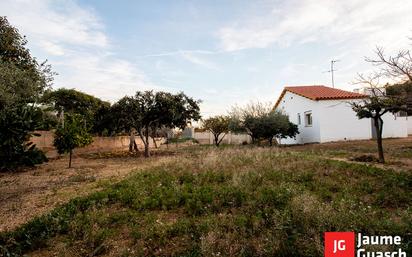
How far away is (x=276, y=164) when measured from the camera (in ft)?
31.3

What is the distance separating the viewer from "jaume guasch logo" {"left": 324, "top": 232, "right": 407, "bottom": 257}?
405 centimetres

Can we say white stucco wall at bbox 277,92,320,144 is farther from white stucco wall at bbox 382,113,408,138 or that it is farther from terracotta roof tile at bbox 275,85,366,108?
white stucco wall at bbox 382,113,408,138

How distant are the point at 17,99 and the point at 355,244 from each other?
32.2 ft

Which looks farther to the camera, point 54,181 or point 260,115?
point 260,115

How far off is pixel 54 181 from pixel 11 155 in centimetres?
310

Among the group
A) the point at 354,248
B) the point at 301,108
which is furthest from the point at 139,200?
the point at 301,108

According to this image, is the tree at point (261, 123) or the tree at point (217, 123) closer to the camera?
the tree at point (261, 123)

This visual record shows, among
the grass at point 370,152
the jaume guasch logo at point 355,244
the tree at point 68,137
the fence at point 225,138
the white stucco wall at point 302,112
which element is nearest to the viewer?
the jaume guasch logo at point 355,244

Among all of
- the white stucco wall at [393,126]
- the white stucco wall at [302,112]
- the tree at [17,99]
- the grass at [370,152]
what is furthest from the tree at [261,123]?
the tree at [17,99]

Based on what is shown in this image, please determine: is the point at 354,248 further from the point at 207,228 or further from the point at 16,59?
the point at 16,59

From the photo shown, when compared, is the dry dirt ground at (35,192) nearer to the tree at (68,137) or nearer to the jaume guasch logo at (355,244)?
the tree at (68,137)

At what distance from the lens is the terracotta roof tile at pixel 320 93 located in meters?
22.1

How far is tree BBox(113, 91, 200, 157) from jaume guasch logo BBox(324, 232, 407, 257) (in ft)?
48.1

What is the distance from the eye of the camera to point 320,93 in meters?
23.6
